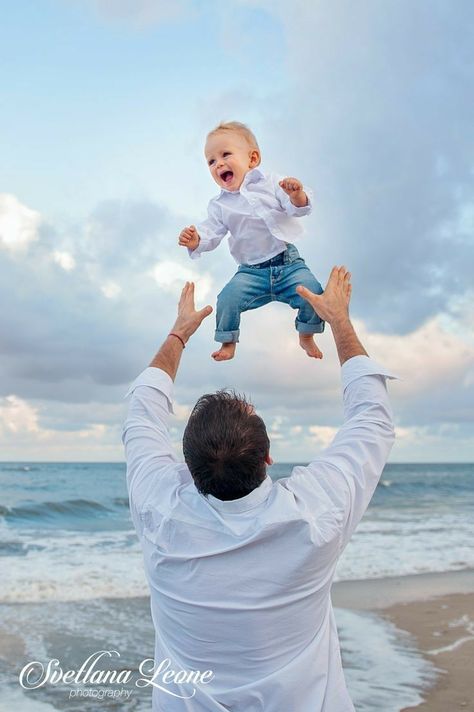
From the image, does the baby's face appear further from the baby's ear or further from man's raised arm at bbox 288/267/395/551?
man's raised arm at bbox 288/267/395/551

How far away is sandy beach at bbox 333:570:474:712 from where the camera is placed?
21.7 feet

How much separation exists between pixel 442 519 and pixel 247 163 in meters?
17.2

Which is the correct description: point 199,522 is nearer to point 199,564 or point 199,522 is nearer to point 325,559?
point 199,564

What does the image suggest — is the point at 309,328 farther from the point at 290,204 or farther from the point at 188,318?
the point at 188,318

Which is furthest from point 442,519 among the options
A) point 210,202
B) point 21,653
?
point 210,202

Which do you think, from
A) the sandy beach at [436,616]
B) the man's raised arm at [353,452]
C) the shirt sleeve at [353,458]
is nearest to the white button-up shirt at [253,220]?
the man's raised arm at [353,452]

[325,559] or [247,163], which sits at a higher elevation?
[247,163]

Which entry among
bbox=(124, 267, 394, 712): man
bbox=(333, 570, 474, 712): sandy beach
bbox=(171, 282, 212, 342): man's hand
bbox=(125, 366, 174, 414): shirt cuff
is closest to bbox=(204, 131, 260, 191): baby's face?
bbox=(171, 282, 212, 342): man's hand

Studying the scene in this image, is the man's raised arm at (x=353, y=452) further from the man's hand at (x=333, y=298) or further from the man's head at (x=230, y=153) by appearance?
the man's head at (x=230, y=153)

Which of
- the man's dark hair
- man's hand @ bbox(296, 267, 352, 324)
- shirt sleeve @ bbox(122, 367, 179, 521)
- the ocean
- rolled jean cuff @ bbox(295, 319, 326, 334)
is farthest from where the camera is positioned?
the ocean

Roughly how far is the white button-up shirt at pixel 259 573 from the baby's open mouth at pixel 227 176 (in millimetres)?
1621

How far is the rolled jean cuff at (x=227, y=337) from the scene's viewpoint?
11.6 feet

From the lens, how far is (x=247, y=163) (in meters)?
3.65

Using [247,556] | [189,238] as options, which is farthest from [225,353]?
[247,556]
